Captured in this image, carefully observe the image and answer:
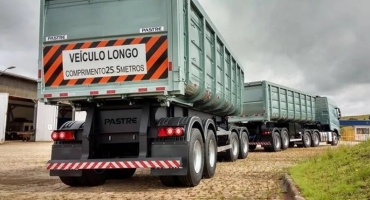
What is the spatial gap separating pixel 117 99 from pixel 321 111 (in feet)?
74.4

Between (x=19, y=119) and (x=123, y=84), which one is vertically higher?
(x=19, y=119)

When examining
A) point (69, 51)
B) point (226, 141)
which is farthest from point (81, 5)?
point (226, 141)

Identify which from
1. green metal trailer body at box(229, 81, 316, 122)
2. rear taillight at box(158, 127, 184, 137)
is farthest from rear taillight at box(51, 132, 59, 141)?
green metal trailer body at box(229, 81, 316, 122)

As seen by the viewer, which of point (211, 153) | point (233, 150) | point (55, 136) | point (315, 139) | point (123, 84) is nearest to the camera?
point (123, 84)

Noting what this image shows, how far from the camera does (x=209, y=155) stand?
26.6ft

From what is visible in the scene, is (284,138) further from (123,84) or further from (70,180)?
(123,84)

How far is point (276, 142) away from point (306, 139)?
5.55 m

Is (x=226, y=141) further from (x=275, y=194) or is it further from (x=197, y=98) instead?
(x=275, y=194)

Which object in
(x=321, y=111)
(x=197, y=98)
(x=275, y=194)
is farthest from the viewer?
(x=321, y=111)

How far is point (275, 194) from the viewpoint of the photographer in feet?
19.6

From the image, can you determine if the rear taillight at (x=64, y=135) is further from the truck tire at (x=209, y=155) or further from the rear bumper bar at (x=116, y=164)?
the truck tire at (x=209, y=155)

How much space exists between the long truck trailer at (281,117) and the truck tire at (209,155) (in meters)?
8.35

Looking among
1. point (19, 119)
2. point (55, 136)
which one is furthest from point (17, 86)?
point (55, 136)

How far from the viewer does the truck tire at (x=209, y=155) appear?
7711 millimetres
